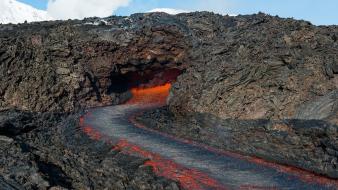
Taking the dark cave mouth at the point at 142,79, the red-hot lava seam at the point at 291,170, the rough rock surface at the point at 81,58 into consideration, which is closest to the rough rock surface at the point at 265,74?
the rough rock surface at the point at 81,58

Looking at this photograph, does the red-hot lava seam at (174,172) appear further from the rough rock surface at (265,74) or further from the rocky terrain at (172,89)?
the rough rock surface at (265,74)

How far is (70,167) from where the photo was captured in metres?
19.9

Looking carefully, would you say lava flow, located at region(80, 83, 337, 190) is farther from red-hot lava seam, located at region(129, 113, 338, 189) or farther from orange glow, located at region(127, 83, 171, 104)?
orange glow, located at region(127, 83, 171, 104)

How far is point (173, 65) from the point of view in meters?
48.5

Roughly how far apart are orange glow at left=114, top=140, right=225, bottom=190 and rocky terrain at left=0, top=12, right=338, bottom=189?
843mm

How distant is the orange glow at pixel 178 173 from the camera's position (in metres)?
18.5

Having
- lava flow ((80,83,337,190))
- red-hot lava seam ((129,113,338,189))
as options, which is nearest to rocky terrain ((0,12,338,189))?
red-hot lava seam ((129,113,338,189))

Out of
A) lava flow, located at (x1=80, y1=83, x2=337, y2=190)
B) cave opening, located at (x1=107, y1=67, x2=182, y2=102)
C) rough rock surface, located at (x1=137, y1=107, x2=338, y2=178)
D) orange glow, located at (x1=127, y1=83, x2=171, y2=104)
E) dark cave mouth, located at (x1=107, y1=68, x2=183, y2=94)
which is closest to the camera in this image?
lava flow, located at (x1=80, y1=83, x2=337, y2=190)

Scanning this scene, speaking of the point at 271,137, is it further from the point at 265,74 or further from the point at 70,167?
the point at 70,167

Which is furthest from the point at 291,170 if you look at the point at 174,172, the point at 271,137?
the point at 174,172

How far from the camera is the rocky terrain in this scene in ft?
69.3

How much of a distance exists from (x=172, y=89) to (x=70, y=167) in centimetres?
2398

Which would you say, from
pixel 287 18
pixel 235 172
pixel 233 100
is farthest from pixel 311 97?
pixel 235 172

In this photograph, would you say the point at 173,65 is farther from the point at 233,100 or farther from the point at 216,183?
the point at 216,183
